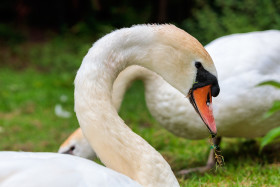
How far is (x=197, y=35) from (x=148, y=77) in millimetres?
3780

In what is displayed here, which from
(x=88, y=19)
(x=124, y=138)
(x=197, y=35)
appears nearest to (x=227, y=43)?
(x=124, y=138)

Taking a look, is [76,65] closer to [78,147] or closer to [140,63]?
[78,147]

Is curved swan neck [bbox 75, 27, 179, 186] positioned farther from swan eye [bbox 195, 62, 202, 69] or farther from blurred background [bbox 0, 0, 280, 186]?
blurred background [bbox 0, 0, 280, 186]

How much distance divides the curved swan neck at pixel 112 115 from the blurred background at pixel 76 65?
2.58ft

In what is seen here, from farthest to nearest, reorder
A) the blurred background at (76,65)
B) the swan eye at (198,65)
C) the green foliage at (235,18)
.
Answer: the green foliage at (235,18)
the blurred background at (76,65)
the swan eye at (198,65)

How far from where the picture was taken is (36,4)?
1295 centimetres

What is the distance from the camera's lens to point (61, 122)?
629 centimetres

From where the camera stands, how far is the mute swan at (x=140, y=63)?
2398 mm

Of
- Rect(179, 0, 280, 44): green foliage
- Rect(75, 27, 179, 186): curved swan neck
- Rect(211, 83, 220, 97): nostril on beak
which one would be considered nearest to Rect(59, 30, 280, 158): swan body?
Rect(211, 83, 220, 97): nostril on beak

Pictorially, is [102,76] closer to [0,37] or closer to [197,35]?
[197,35]

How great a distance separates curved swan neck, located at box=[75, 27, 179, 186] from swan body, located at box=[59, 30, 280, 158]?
3.60ft

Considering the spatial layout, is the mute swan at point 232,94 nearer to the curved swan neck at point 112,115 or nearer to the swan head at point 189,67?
the swan head at point 189,67

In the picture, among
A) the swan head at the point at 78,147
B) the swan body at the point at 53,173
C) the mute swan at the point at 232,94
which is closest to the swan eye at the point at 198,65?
the swan body at the point at 53,173

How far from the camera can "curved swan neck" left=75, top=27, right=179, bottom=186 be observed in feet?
7.85
